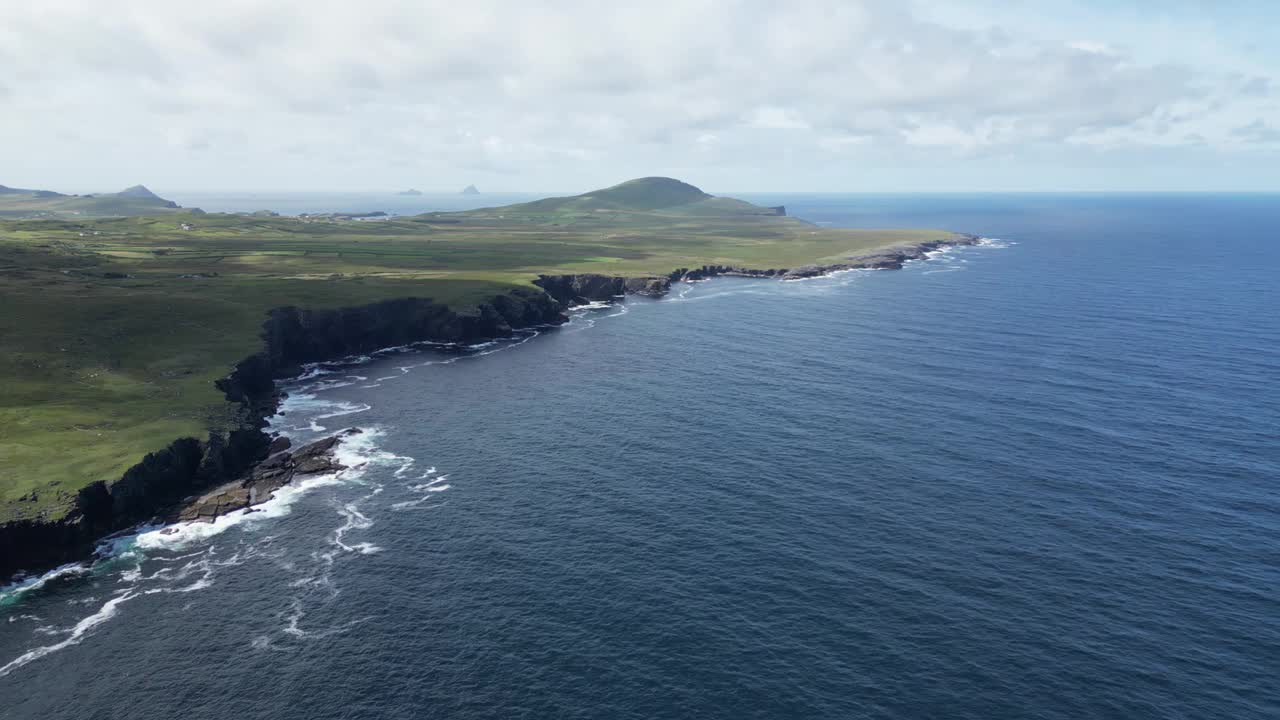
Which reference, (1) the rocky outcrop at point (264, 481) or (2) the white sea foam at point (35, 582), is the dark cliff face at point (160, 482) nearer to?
(2) the white sea foam at point (35, 582)

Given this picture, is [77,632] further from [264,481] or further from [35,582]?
[264,481]

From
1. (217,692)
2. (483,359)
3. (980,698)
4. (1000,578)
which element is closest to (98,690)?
(217,692)

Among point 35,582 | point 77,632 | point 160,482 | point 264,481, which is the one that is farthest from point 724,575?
point 160,482

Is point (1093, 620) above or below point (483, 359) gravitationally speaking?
below

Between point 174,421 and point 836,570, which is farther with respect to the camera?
point 174,421

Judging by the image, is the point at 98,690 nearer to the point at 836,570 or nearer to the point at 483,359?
the point at 836,570

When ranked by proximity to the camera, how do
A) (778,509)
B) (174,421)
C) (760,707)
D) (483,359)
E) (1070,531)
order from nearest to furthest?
(760,707) → (1070,531) → (778,509) → (174,421) → (483,359)
